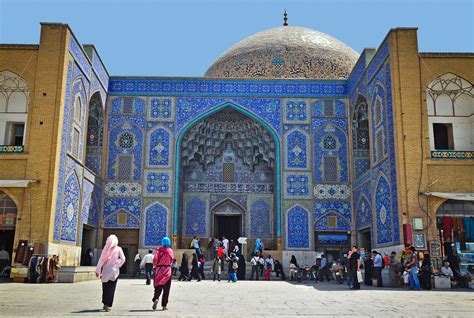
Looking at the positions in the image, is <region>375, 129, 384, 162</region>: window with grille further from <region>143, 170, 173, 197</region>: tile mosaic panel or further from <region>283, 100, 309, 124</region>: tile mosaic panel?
<region>143, 170, 173, 197</region>: tile mosaic panel

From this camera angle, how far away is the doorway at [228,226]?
16.3 m

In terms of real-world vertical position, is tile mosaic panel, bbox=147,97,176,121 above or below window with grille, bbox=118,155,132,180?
above

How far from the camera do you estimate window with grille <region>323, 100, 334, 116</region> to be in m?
15.5

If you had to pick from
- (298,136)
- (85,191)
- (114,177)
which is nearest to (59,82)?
(85,191)

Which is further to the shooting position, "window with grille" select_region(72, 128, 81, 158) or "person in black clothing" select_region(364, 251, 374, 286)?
"window with grille" select_region(72, 128, 81, 158)

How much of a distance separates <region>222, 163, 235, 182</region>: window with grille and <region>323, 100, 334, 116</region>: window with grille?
347 centimetres

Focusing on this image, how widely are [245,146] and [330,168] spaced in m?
2.90

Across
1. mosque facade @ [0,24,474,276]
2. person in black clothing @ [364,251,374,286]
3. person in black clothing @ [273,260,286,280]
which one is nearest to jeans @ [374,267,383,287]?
person in black clothing @ [364,251,374,286]

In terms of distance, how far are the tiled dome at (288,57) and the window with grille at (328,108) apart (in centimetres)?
164

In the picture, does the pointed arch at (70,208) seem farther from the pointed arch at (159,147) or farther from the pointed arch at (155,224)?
the pointed arch at (159,147)

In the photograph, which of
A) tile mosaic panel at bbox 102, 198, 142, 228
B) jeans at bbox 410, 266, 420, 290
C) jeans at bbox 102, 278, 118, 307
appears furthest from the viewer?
tile mosaic panel at bbox 102, 198, 142, 228

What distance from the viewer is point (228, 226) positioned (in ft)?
53.6

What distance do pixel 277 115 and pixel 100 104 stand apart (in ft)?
17.5

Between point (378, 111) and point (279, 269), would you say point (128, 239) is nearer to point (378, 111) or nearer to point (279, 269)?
point (279, 269)
